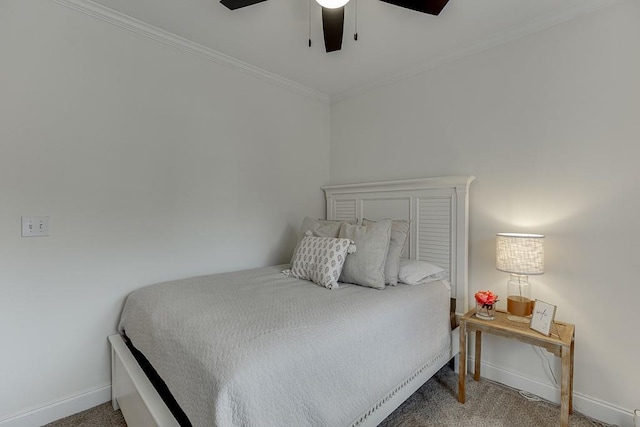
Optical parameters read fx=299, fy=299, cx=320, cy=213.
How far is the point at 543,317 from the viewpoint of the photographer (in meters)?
1.67

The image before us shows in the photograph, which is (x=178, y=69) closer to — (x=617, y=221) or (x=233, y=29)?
(x=233, y=29)

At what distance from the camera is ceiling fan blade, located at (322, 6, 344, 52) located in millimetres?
1543

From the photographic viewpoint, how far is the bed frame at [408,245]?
1420 millimetres

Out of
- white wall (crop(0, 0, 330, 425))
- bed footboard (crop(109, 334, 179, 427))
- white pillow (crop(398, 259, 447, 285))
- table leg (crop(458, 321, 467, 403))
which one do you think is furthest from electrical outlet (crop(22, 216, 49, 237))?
table leg (crop(458, 321, 467, 403))

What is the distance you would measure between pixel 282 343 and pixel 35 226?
63.7 inches

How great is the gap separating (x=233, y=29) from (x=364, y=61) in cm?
106

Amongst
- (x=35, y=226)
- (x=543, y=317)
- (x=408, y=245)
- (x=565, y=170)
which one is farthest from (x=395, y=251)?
(x=35, y=226)

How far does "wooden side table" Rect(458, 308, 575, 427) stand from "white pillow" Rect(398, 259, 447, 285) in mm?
346

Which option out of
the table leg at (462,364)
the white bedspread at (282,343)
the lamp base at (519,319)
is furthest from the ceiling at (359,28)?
the table leg at (462,364)

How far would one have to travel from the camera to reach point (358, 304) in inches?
61.9

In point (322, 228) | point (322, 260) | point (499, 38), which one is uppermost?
point (499, 38)

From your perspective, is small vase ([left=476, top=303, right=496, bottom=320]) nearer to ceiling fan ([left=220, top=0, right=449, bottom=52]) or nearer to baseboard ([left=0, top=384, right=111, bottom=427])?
ceiling fan ([left=220, top=0, right=449, bottom=52])

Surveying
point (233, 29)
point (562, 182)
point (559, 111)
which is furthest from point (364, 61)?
point (562, 182)

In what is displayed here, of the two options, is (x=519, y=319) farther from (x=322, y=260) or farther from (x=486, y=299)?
(x=322, y=260)
